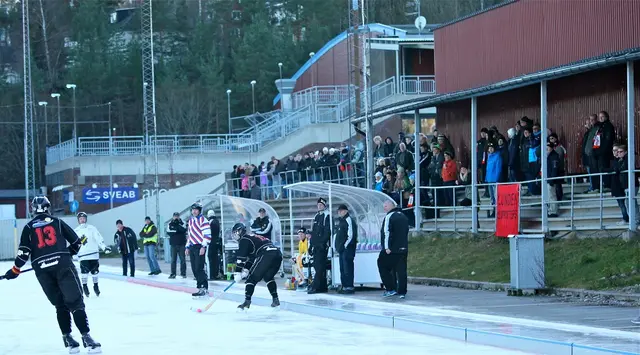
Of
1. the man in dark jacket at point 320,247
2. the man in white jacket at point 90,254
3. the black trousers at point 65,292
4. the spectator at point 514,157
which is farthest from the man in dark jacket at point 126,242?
the black trousers at point 65,292

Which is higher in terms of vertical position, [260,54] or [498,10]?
[260,54]

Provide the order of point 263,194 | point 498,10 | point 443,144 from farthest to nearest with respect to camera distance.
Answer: point 263,194 < point 498,10 < point 443,144

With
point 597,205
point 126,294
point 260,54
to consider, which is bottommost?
point 126,294

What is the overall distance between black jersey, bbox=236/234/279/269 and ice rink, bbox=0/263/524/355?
3.13 ft

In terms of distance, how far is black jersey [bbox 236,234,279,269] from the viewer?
67.4 feet

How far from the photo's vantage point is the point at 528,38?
30094mm

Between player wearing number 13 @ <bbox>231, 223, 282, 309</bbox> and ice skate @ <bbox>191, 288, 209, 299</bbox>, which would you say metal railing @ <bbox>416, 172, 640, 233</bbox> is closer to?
player wearing number 13 @ <bbox>231, 223, 282, 309</bbox>

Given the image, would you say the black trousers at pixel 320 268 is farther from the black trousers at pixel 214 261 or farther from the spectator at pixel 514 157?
the black trousers at pixel 214 261

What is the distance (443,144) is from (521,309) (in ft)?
40.2

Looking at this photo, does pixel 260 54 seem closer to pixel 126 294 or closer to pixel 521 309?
pixel 126 294

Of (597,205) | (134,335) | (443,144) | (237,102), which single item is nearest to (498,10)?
(443,144)

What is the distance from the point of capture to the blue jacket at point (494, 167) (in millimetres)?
26797

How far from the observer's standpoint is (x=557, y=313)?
17.1 m

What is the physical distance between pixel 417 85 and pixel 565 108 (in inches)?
1096
